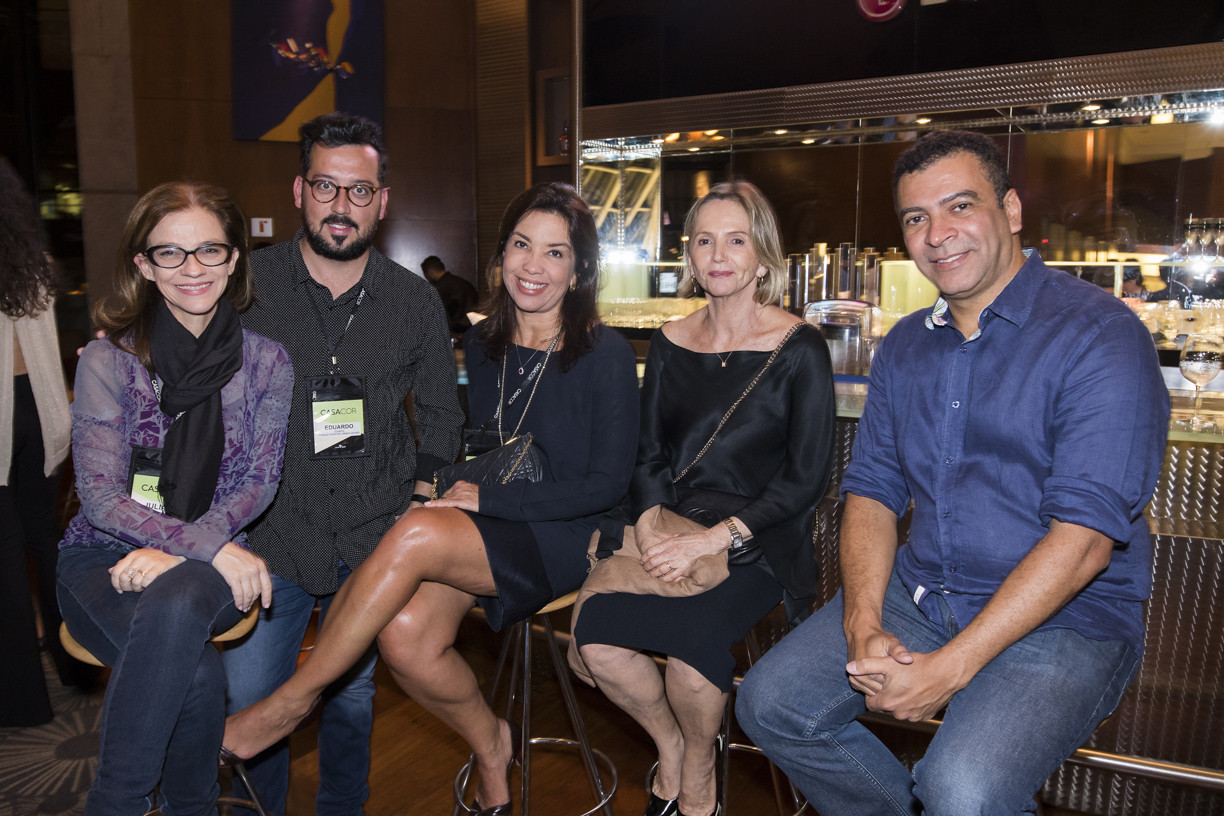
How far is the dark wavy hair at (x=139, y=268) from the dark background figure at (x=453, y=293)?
5395 mm

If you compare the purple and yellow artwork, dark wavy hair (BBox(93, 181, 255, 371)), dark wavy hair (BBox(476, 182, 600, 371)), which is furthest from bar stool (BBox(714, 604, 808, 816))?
the purple and yellow artwork

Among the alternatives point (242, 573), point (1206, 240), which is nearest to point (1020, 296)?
point (242, 573)

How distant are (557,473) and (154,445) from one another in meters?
0.88

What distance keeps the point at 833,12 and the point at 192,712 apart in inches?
148

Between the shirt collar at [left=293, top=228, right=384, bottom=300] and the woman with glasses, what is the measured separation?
12 cm

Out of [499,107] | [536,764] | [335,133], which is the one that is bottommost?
[536,764]

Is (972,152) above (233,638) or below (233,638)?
above

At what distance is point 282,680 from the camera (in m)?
2.14

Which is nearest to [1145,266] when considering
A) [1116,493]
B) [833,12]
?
[833,12]

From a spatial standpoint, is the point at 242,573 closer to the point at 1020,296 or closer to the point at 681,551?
the point at 681,551

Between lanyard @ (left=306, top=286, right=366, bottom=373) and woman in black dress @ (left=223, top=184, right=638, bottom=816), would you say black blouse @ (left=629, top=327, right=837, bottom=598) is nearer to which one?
woman in black dress @ (left=223, top=184, right=638, bottom=816)

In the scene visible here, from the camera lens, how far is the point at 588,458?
206 centimetres

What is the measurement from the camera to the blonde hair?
6.86 ft

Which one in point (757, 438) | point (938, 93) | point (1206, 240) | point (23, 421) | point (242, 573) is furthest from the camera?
point (1206, 240)
